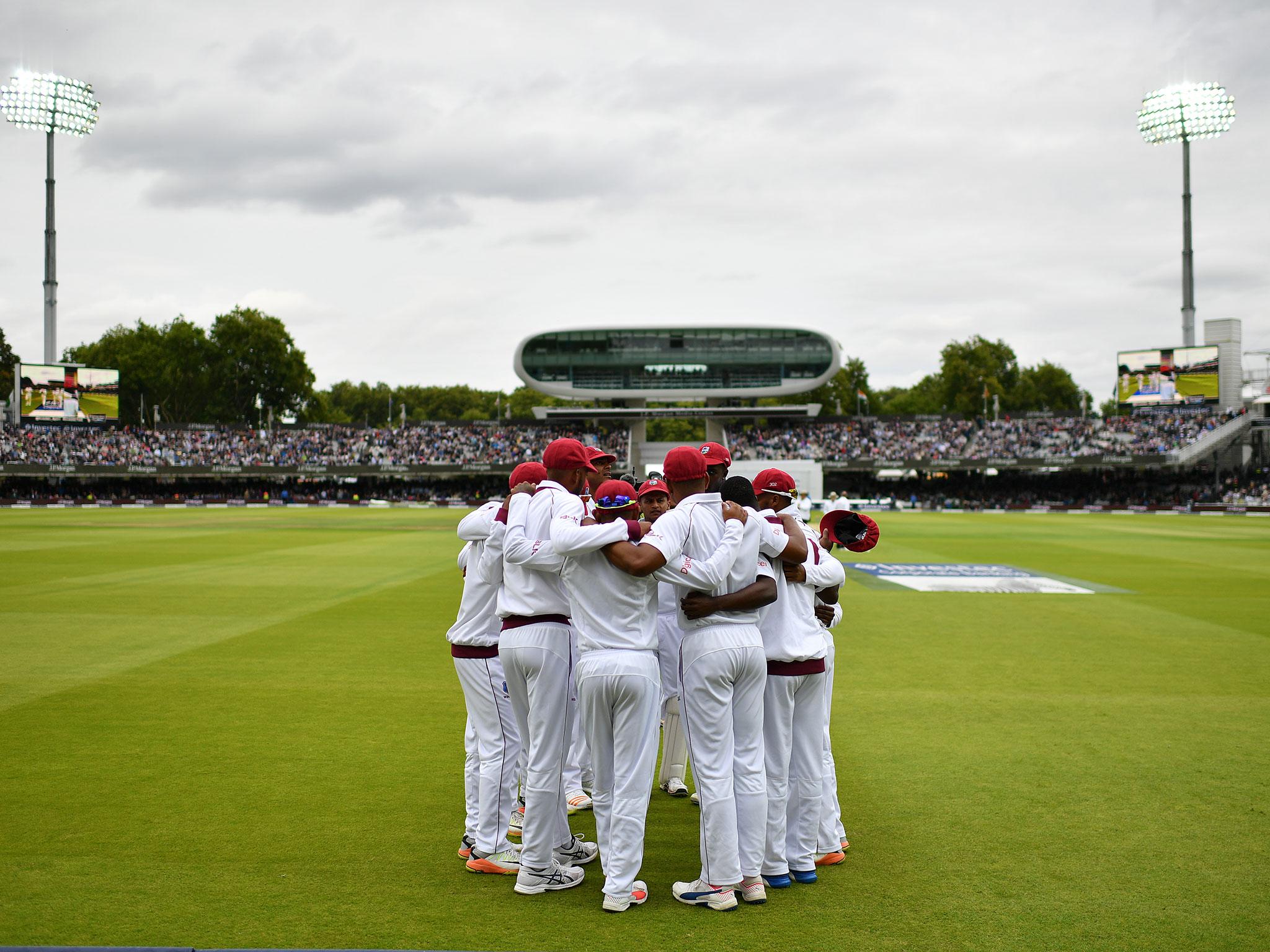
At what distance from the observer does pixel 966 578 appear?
2042 cm

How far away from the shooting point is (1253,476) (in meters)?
61.0

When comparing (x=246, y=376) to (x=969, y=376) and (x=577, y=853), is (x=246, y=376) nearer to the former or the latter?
(x=969, y=376)

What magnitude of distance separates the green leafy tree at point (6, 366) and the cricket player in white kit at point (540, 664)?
100175 mm

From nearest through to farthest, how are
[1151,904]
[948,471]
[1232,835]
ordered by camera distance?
[1151,904]
[1232,835]
[948,471]

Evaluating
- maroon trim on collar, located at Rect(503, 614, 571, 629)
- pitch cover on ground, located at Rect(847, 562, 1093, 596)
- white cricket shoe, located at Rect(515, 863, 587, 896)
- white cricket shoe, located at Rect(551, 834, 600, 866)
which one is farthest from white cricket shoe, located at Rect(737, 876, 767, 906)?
pitch cover on ground, located at Rect(847, 562, 1093, 596)

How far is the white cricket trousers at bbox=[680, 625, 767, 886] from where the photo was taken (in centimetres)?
495

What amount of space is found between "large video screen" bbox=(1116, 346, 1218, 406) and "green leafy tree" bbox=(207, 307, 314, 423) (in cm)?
7838

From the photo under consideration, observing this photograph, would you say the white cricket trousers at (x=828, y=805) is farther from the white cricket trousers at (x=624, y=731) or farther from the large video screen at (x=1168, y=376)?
the large video screen at (x=1168, y=376)

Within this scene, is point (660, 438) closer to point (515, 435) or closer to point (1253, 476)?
point (515, 435)

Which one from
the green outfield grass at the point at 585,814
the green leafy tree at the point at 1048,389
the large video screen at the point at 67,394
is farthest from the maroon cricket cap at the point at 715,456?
the green leafy tree at the point at 1048,389

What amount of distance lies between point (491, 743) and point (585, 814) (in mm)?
1384

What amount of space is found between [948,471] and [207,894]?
2850 inches

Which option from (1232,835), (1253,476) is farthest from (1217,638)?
(1253,476)

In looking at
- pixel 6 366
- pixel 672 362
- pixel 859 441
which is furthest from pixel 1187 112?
pixel 6 366
